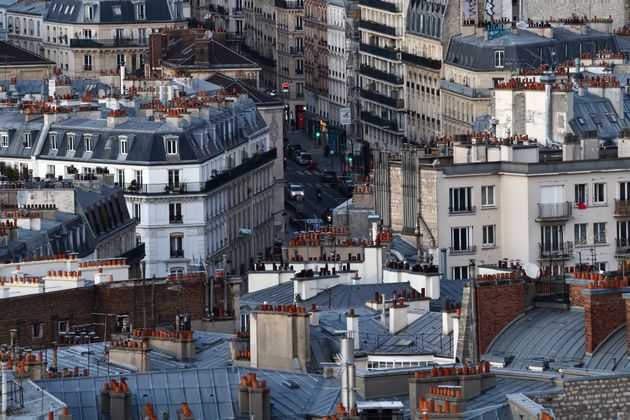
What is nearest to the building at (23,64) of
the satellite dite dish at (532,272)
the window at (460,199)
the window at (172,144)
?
the window at (172,144)

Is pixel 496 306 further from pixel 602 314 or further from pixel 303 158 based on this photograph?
pixel 303 158

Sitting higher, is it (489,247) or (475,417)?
(475,417)

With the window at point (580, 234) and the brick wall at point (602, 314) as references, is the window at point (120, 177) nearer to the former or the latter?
the window at point (580, 234)

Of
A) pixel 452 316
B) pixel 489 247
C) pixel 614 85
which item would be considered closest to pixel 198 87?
pixel 614 85

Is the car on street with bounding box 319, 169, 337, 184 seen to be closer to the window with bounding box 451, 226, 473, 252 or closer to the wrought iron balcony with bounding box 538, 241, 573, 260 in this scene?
the window with bounding box 451, 226, 473, 252

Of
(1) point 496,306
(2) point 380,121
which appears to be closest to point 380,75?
(2) point 380,121

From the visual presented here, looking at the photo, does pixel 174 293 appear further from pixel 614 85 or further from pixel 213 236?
pixel 213 236

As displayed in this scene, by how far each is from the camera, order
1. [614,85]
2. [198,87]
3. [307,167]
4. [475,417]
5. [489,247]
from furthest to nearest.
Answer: [307,167]
[198,87]
[614,85]
[489,247]
[475,417]
